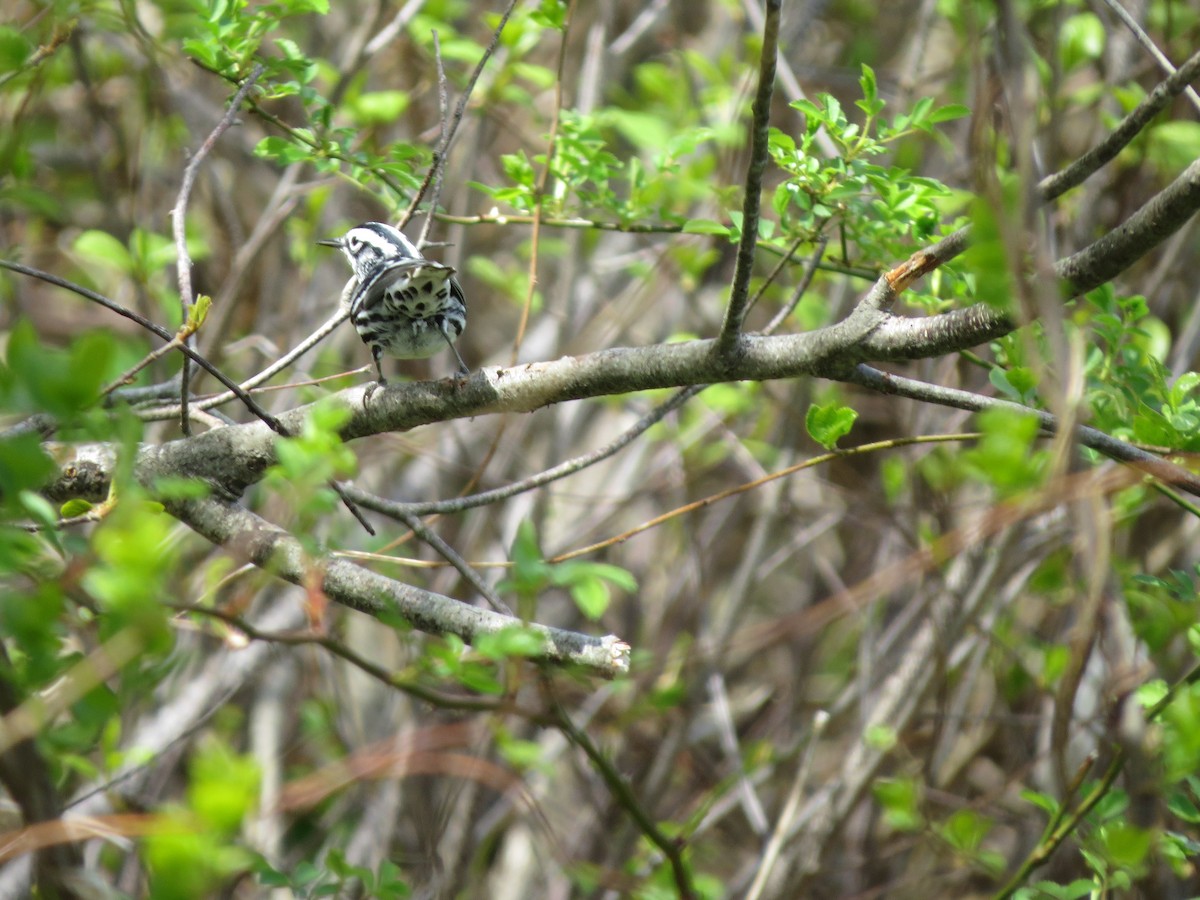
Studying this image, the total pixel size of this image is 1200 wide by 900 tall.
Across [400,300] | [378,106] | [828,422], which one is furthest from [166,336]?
[378,106]

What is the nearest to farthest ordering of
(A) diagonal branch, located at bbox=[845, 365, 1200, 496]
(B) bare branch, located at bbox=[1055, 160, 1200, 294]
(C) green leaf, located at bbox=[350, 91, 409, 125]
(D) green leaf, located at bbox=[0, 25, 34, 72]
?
(B) bare branch, located at bbox=[1055, 160, 1200, 294], (A) diagonal branch, located at bbox=[845, 365, 1200, 496], (D) green leaf, located at bbox=[0, 25, 34, 72], (C) green leaf, located at bbox=[350, 91, 409, 125]

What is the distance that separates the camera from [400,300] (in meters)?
2.74

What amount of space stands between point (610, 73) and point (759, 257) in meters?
1.27

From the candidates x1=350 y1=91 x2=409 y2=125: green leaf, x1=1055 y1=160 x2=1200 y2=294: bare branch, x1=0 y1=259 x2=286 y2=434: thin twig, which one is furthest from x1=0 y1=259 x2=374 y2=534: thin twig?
x1=350 y1=91 x2=409 y2=125: green leaf

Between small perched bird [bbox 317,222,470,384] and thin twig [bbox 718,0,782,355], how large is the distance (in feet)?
3.32

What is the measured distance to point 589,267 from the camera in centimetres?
455

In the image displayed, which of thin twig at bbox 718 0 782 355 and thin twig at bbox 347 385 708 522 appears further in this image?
thin twig at bbox 347 385 708 522

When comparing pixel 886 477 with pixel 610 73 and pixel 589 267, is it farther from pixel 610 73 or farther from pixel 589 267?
pixel 610 73

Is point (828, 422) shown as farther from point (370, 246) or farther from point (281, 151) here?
point (370, 246)

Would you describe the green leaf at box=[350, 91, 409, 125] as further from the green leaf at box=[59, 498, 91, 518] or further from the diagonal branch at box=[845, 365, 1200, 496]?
the diagonal branch at box=[845, 365, 1200, 496]

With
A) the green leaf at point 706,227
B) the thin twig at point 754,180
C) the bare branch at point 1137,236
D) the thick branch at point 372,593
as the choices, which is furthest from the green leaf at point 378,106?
the bare branch at point 1137,236

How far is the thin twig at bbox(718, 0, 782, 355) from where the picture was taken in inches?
54.4

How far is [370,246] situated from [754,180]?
5.85 ft

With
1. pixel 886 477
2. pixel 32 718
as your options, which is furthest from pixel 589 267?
pixel 32 718
